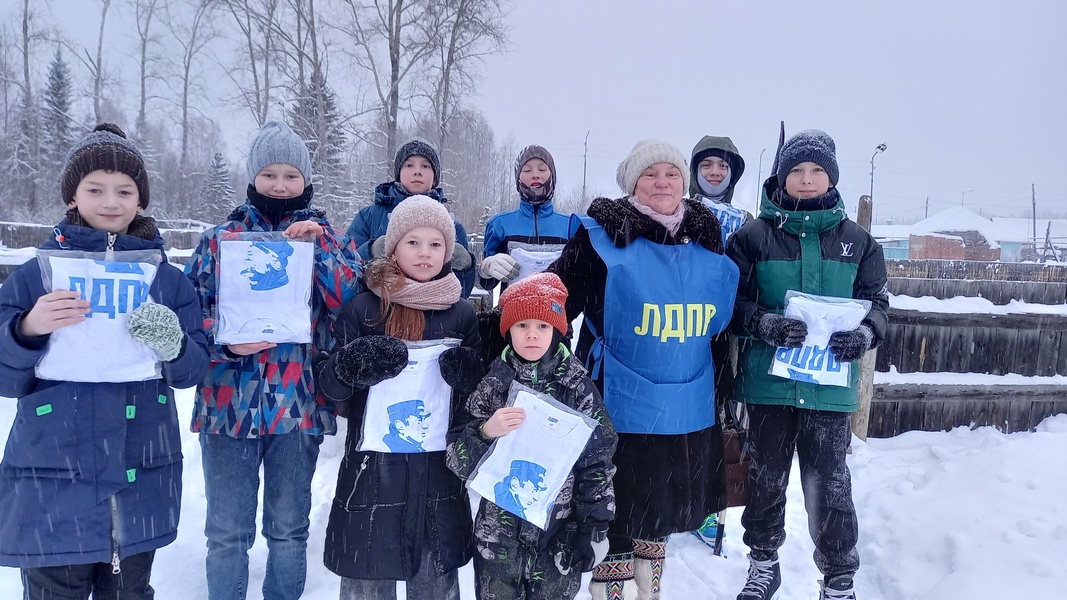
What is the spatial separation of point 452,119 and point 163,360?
50.8ft

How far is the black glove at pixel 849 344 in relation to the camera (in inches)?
118

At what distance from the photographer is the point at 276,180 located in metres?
2.92

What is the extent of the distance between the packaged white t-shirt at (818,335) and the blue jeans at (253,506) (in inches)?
99.0

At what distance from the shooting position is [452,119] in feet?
55.0

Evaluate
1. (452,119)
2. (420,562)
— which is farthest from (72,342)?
(452,119)

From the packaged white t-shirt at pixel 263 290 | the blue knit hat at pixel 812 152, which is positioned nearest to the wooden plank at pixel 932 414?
the blue knit hat at pixel 812 152

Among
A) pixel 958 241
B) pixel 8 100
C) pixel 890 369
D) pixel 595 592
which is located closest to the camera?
pixel 595 592

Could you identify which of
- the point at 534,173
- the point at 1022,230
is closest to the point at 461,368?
the point at 534,173

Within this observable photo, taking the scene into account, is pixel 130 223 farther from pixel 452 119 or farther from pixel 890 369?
pixel 452 119

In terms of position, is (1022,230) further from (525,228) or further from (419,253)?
(419,253)

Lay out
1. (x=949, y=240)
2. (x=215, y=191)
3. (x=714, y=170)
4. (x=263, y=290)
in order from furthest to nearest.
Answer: (x=949, y=240) < (x=215, y=191) < (x=714, y=170) < (x=263, y=290)

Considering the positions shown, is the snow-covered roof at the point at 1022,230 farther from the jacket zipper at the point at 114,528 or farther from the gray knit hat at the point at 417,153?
the jacket zipper at the point at 114,528

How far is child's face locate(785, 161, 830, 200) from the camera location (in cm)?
321

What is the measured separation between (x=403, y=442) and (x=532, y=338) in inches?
28.7
